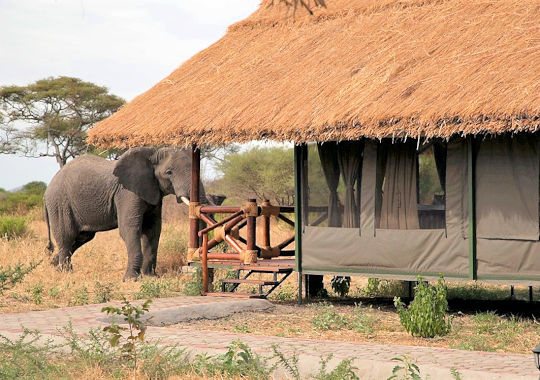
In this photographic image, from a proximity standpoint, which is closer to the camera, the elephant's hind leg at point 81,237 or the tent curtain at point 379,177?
the tent curtain at point 379,177

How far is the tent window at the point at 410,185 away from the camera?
11.8m

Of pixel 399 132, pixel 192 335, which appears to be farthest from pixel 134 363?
pixel 399 132

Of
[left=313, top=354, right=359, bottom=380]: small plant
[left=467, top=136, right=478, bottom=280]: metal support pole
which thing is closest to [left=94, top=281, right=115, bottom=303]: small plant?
[left=467, top=136, right=478, bottom=280]: metal support pole

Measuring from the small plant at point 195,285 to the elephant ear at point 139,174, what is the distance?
3538 millimetres

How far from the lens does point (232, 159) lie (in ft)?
133

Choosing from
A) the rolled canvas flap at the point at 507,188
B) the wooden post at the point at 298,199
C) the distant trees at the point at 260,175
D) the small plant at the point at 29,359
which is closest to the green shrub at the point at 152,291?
the wooden post at the point at 298,199

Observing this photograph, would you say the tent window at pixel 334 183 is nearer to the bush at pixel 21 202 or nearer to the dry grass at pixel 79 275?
the dry grass at pixel 79 275

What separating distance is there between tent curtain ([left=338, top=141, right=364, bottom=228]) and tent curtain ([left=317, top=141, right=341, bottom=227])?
0.08 metres

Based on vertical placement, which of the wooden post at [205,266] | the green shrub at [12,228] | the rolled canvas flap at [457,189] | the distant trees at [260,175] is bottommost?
the wooden post at [205,266]

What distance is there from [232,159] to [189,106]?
26.7 m

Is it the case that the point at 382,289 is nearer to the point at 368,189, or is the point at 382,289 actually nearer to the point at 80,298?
the point at 368,189

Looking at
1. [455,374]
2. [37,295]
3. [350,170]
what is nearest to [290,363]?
[455,374]

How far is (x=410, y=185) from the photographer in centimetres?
1199

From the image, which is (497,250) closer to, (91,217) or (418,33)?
(418,33)
